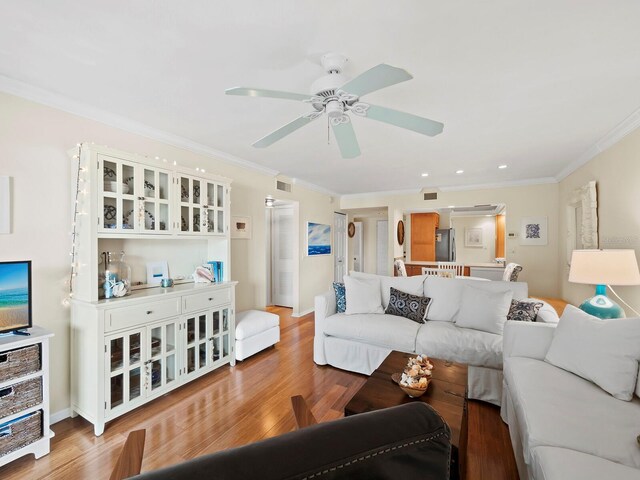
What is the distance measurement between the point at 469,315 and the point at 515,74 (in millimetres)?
2008

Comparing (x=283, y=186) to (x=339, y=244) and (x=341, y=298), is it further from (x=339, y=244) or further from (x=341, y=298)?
(x=339, y=244)

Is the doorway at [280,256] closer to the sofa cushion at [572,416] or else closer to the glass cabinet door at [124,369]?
the glass cabinet door at [124,369]

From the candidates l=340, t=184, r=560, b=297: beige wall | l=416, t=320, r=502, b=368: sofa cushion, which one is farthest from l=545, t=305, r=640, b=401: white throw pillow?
l=340, t=184, r=560, b=297: beige wall

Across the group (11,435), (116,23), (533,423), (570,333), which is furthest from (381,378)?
(116,23)

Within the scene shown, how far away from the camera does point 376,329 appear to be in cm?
285

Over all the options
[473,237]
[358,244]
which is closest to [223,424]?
[358,244]

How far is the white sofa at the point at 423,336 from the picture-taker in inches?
96.9

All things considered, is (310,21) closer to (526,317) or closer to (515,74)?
(515,74)

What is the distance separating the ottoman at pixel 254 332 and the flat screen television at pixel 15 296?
1.71 m

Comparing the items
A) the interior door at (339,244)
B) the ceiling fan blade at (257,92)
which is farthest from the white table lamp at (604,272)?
the interior door at (339,244)

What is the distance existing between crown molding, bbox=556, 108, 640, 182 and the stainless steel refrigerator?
4.20m

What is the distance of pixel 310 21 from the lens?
141cm

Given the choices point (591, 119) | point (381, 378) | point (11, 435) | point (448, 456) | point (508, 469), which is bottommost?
point (508, 469)

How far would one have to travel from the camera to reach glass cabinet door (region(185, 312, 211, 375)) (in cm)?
269
